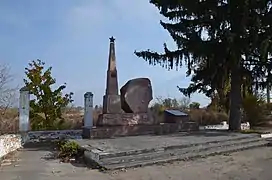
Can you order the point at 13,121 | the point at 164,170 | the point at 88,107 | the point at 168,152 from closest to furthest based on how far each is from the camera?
1. the point at 164,170
2. the point at 168,152
3. the point at 13,121
4. the point at 88,107

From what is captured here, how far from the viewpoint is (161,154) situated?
35.4 feet

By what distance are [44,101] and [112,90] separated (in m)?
5.59

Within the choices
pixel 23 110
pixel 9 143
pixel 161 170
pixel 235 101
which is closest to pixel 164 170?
pixel 161 170

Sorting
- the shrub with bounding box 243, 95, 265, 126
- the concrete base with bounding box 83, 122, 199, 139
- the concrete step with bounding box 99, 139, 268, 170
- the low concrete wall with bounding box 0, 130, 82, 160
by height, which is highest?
the shrub with bounding box 243, 95, 265, 126

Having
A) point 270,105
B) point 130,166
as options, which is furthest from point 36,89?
point 270,105

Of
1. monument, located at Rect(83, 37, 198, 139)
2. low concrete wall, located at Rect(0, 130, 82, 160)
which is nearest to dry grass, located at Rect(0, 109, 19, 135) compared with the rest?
low concrete wall, located at Rect(0, 130, 82, 160)

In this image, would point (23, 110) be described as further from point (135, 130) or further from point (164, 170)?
point (164, 170)

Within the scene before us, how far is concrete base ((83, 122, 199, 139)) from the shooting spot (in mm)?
15647

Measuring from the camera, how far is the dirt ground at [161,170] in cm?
851

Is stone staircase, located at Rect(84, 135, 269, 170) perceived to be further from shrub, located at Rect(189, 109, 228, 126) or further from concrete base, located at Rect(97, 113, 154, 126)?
shrub, located at Rect(189, 109, 228, 126)

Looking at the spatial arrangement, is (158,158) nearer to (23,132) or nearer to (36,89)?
A: (23,132)

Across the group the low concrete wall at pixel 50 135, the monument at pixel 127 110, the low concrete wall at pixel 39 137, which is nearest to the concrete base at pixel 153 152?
Answer: the low concrete wall at pixel 39 137

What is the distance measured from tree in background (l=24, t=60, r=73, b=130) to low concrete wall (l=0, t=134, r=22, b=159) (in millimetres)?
5519

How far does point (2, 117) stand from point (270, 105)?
1996 cm
